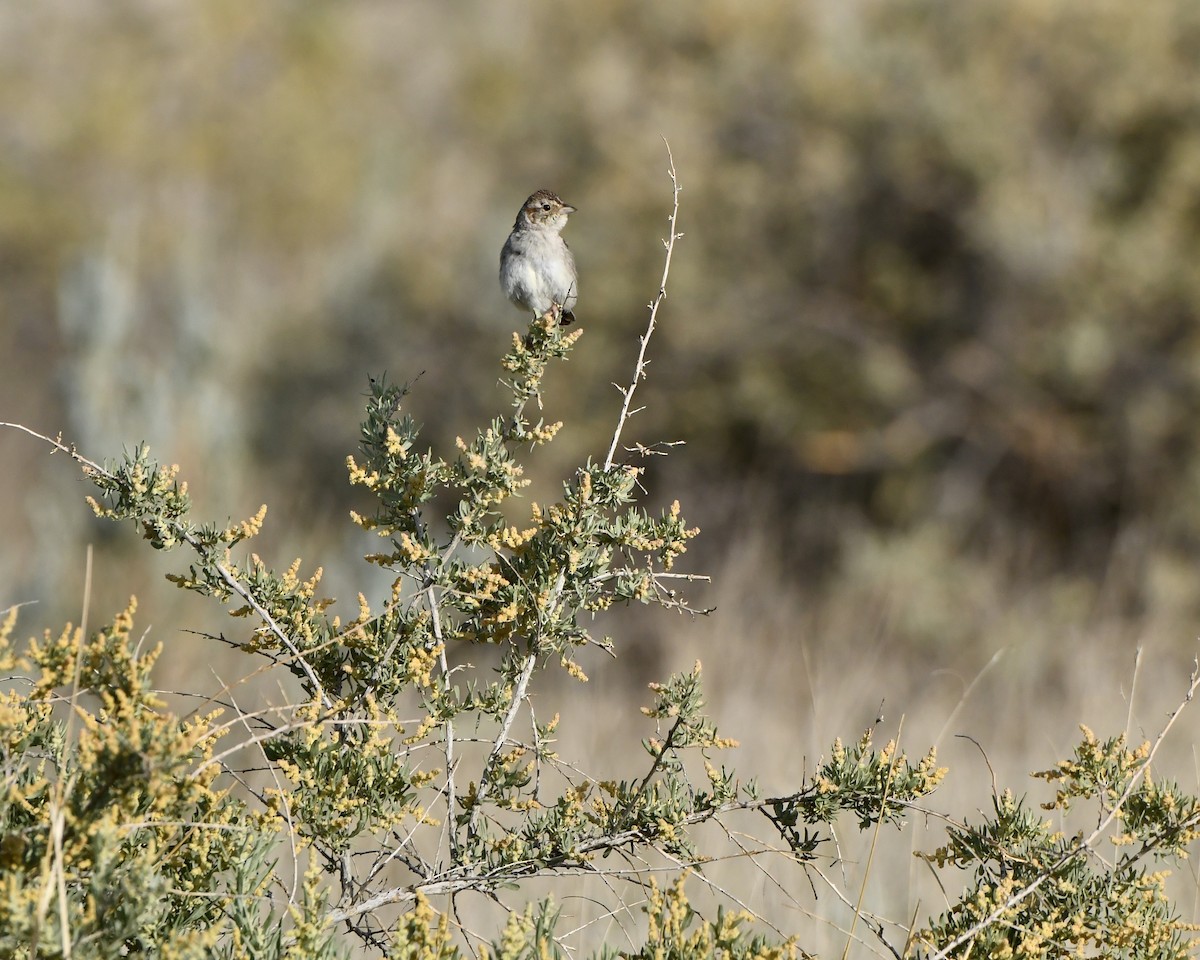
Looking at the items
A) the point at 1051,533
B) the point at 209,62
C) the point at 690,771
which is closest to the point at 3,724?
the point at 690,771

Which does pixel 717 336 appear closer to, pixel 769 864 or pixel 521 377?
pixel 769 864

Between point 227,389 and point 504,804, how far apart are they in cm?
967

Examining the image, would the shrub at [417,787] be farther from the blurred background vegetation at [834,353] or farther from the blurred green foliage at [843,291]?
the blurred green foliage at [843,291]

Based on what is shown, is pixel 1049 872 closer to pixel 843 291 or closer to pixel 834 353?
pixel 834 353

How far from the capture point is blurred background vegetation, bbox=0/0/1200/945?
845cm

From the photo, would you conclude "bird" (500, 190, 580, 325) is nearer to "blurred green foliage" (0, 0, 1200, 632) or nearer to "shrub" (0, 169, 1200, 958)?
"shrub" (0, 169, 1200, 958)

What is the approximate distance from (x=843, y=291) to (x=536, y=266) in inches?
227

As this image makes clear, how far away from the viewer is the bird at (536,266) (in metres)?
4.14

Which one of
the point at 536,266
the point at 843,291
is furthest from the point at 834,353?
the point at 536,266

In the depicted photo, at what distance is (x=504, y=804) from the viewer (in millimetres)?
2328

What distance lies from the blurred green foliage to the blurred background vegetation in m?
0.02

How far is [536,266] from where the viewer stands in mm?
4137

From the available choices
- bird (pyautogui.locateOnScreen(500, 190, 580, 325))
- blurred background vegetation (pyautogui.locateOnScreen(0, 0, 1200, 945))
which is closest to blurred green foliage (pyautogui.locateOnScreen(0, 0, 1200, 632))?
blurred background vegetation (pyautogui.locateOnScreen(0, 0, 1200, 945))

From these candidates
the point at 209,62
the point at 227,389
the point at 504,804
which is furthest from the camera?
the point at 209,62
